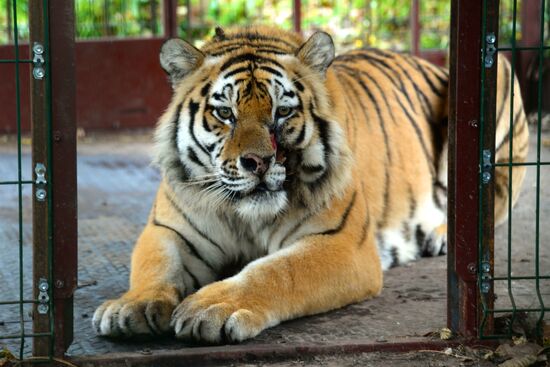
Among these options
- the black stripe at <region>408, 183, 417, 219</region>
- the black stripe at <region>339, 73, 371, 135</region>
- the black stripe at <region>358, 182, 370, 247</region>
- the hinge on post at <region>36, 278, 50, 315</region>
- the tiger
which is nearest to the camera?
the hinge on post at <region>36, 278, 50, 315</region>

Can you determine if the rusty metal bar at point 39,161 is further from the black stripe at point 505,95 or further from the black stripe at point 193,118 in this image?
the black stripe at point 505,95

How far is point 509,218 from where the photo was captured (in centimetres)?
347

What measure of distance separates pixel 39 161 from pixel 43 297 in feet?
1.36

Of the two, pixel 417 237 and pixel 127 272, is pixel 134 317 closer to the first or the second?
pixel 127 272

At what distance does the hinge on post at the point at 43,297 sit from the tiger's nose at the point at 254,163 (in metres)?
0.86

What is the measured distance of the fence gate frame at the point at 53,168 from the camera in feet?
10.2

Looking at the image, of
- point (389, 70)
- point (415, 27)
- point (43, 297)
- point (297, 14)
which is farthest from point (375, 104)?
point (415, 27)

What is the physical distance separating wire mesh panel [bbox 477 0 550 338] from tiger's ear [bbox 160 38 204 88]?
1.14 metres

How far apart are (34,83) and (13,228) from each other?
8.02 feet

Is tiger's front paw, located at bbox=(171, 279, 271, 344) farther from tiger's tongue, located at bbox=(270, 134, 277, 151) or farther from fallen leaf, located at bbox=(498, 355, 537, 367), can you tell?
fallen leaf, located at bbox=(498, 355, 537, 367)

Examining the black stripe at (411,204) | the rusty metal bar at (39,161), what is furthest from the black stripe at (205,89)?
the black stripe at (411,204)

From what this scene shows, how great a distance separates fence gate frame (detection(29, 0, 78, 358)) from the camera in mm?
3109

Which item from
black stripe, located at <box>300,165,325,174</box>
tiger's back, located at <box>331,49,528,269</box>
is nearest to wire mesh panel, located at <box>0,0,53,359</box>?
black stripe, located at <box>300,165,325,174</box>

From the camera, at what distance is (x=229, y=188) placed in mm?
3812
